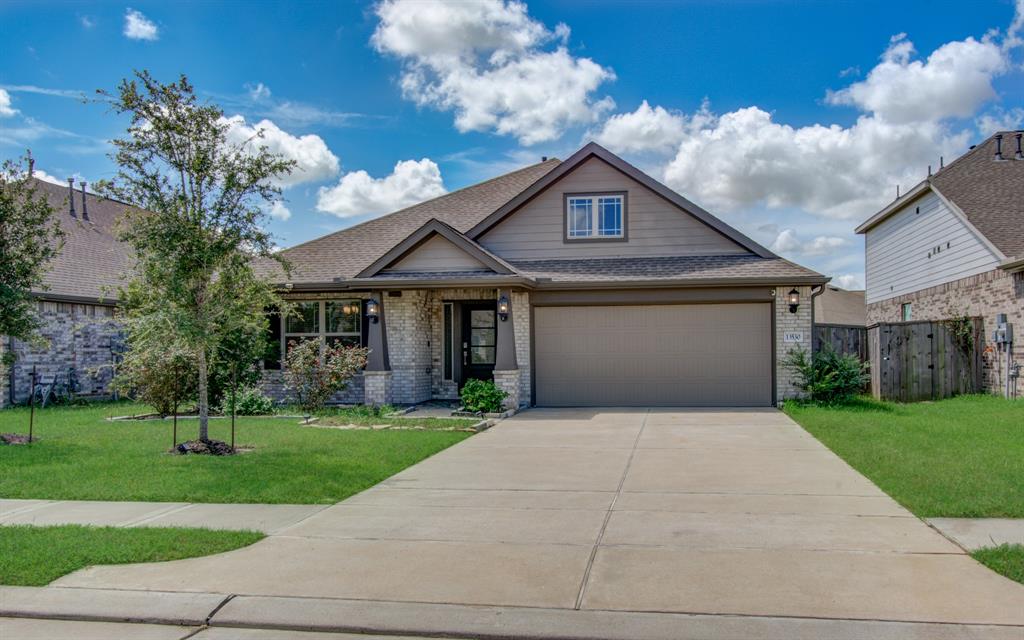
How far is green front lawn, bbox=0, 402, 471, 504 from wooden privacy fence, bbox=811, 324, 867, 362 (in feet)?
27.9

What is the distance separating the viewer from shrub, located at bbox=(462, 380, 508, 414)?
15102 millimetres

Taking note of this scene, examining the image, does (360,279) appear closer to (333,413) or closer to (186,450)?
(333,413)

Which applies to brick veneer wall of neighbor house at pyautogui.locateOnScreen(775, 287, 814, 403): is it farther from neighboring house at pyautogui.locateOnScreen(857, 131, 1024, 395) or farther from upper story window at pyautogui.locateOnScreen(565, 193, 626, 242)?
neighboring house at pyautogui.locateOnScreen(857, 131, 1024, 395)

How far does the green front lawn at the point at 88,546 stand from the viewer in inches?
217

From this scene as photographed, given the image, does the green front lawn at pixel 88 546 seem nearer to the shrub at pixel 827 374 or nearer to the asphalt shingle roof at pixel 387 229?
the asphalt shingle roof at pixel 387 229

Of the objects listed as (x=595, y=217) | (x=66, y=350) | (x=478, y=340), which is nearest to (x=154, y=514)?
A: (x=478, y=340)

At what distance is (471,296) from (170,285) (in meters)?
8.31

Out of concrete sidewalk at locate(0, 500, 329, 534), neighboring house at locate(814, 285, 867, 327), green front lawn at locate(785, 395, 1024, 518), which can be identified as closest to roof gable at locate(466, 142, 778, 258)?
green front lawn at locate(785, 395, 1024, 518)

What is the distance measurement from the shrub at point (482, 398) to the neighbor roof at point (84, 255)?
8.12 metres

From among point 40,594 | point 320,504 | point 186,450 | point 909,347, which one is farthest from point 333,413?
point 909,347

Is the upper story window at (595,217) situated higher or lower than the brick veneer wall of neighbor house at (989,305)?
higher

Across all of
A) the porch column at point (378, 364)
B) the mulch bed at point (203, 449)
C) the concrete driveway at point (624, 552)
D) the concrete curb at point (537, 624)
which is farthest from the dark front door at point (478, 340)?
the concrete curb at point (537, 624)

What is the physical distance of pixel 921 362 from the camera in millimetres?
16750

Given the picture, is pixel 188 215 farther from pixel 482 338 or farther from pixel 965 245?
pixel 965 245
